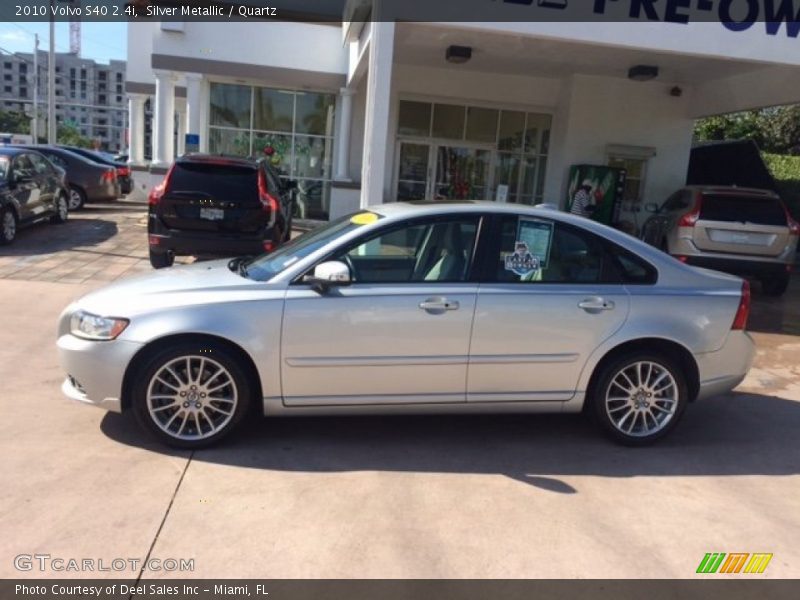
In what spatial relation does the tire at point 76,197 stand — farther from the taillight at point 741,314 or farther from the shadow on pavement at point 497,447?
the taillight at point 741,314

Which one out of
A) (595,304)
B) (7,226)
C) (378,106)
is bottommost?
(7,226)

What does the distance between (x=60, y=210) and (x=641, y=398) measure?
12732 mm

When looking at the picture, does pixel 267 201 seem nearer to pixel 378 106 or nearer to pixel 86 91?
pixel 378 106

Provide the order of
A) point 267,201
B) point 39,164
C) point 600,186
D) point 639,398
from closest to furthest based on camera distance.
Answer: point 639,398, point 267,201, point 39,164, point 600,186

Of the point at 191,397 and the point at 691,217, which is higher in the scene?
the point at 691,217

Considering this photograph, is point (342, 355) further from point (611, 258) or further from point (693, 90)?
point (693, 90)

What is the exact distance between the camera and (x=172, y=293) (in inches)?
170

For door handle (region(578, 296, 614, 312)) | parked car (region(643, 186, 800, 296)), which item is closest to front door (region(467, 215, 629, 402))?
door handle (region(578, 296, 614, 312))

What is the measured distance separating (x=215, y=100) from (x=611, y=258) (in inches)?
582

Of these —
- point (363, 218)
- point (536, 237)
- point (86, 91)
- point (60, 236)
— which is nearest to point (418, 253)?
point (363, 218)

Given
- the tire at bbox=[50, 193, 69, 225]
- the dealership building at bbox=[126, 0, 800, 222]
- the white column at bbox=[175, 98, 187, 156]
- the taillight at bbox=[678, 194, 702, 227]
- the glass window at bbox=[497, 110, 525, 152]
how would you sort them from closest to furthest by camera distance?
1. the taillight at bbox=[678, 194, 702, 227]
2. the dealership building at bbox=[126, 0, 800, 222]
3. the tire at bbox=[50, 193, 69, 225]
4. the glass window at bbox=[497, 110, 525, 152]
5. the white column at bbox=[175, 98, 187, 156]

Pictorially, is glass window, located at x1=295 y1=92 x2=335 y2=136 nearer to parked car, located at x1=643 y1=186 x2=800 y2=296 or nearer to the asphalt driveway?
parked car, located at x1=643 y1=186 x2=800 y2=296

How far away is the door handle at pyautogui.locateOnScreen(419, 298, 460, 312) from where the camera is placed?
14.4 ft

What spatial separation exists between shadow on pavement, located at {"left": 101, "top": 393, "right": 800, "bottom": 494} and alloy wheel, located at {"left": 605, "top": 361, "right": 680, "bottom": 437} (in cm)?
17
